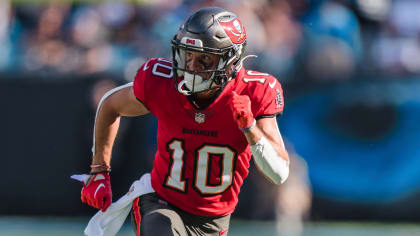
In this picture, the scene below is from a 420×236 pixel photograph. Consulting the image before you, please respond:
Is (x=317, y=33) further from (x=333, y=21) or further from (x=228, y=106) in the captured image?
(x=228, y=106)

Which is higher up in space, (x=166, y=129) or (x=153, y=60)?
(x=153, y=60)

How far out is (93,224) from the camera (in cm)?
418

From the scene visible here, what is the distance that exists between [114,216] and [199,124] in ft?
2.44

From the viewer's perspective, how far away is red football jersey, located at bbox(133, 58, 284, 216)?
3930 millimetres

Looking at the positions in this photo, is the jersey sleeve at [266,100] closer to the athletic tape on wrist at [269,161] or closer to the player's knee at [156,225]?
the athletic tape on wrist at [269,161]

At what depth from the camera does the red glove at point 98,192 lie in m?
4.10

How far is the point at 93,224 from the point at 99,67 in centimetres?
371

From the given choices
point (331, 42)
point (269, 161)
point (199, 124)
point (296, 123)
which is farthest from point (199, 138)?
point (331, 42)

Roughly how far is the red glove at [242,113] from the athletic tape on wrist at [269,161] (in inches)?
4.7

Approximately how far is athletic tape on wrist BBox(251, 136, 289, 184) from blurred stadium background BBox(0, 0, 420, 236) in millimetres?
3338

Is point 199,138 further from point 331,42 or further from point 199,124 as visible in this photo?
point 331,42

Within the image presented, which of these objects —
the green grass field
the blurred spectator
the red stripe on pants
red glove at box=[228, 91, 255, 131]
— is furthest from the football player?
the blurred spectator

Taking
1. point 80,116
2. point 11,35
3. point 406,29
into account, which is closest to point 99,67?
point 80,116

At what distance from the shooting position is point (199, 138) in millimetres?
3941
